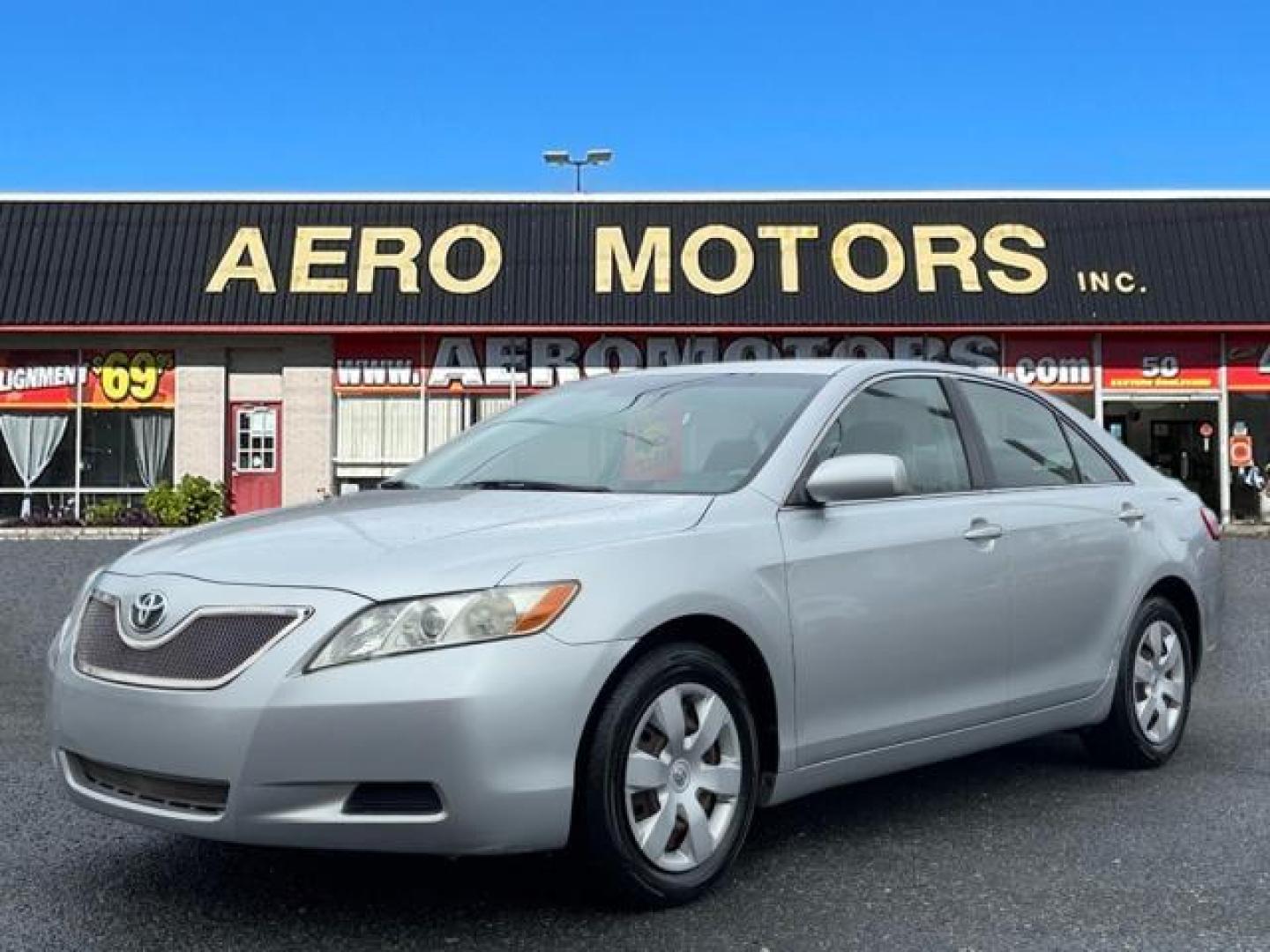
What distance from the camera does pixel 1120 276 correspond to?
23125 millimetres

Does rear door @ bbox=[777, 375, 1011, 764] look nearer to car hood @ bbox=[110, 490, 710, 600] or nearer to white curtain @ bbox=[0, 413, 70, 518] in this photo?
car hood @ bbox=[110, 490, 710, 600]

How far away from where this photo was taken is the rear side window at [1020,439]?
527 centimetres

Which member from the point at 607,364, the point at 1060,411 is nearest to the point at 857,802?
the point at 1060,411

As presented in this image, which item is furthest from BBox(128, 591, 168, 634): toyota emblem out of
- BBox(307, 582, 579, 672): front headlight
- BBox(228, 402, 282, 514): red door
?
BBox(228, 402, 282, 514): red door

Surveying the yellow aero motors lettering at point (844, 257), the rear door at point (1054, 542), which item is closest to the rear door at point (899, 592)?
the rear door at point (1054, 542)

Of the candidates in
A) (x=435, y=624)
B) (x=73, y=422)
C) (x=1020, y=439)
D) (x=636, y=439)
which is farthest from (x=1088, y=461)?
(x=73, y=422)

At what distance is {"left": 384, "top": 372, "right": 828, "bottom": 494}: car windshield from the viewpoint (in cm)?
451

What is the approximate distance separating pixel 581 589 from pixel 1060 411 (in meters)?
2.91

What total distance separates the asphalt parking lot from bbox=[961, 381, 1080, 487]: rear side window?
119cm

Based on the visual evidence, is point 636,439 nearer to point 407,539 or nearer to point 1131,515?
point 407,539

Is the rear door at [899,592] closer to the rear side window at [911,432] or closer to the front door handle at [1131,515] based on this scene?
the rear side window at [911,432]

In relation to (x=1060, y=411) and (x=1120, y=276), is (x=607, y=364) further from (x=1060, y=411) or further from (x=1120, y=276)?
(x=1060, y=411)

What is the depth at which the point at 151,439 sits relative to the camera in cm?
2380

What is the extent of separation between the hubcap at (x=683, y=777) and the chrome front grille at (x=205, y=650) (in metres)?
0.98
